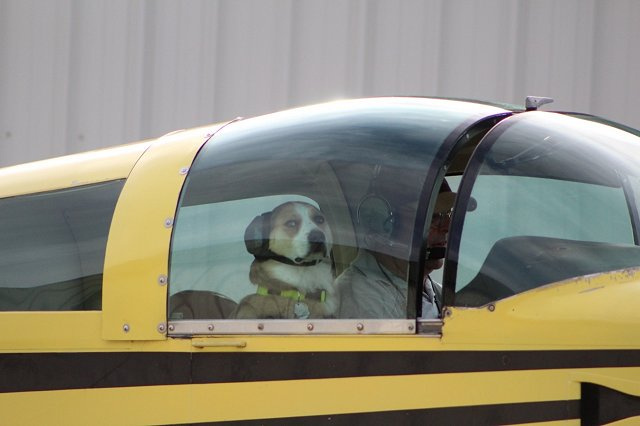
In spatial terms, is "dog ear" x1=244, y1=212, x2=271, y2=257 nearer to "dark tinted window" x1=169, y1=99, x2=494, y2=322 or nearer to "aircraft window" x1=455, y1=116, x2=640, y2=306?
"dark tinted window" x1=169, y1=99, x2=494, y2=322

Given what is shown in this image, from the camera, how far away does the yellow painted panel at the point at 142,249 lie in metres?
1.79

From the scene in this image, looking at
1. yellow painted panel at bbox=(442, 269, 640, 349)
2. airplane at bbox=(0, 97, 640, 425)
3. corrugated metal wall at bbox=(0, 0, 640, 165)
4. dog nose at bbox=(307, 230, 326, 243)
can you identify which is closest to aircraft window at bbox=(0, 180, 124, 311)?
airplane at bbox=(0, 97, 640, 425)

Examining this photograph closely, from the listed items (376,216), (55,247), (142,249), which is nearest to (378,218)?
(376,216)

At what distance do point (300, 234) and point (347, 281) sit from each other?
15 cm

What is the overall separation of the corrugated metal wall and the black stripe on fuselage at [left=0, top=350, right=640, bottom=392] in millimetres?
3460

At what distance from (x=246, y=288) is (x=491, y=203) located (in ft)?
1.80

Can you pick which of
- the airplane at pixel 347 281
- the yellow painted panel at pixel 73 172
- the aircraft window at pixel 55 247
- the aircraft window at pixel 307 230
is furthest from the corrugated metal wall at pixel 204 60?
the aircraft window at pixel 307 230

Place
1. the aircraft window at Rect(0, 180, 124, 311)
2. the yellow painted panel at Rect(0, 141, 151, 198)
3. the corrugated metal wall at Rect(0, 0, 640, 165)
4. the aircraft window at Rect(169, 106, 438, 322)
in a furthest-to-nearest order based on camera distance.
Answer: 1. the corrugated metal wall at Rect(0, 0, 640, 165)
2. the yellow painted panel at Rect(0, 141, 151, 198)
3. the aircraft window at Rect(0, 180, 124, 311)
4. the aircraft window at Rect(169, 106, 438, 322)

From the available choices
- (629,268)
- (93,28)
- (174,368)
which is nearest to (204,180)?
(174,368)

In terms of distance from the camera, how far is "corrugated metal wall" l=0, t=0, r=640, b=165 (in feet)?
16.6

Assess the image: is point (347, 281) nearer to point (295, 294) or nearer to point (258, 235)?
point (295, 294)

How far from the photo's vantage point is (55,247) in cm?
200

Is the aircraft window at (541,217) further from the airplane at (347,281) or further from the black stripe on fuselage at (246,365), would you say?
the black stripe on fuselage at (246,365)

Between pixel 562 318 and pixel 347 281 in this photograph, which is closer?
pixel 562 318
